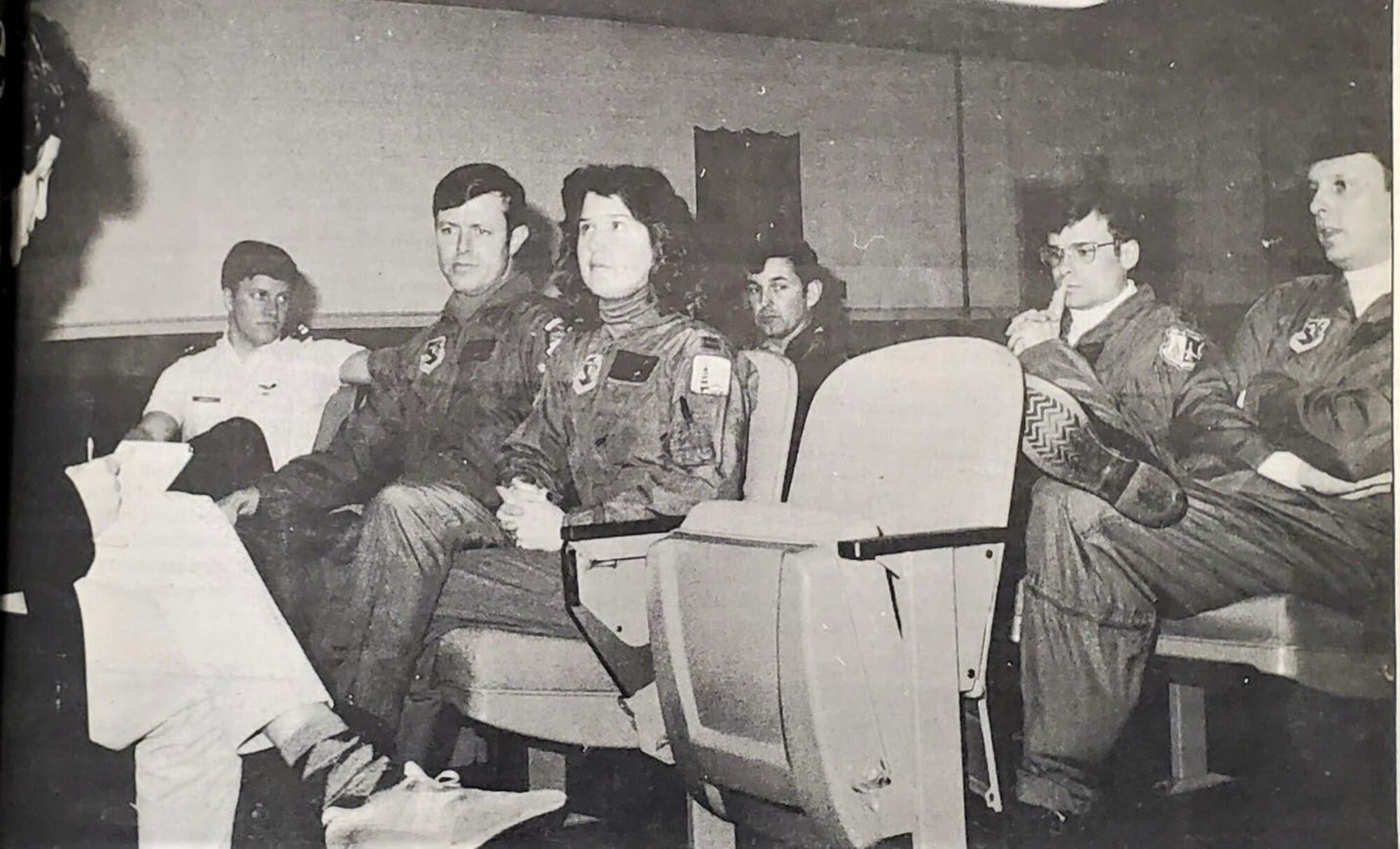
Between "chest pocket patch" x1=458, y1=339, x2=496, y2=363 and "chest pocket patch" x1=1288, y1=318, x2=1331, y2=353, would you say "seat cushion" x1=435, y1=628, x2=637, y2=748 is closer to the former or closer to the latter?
"chest pocket patch" x1=458, y1=339, x2=496, y2=363

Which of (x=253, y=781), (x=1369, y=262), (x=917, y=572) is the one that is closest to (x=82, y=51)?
(x=253, y=781)

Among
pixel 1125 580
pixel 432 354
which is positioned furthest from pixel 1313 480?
pixel 432 354

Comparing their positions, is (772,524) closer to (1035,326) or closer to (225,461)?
(1035,326)

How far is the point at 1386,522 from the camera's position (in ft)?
9.03

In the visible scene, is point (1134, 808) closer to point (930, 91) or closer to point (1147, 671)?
point (1147, 671)

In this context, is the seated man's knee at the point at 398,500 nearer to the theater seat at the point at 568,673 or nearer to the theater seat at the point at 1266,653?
the theater seat at the point at 568,673

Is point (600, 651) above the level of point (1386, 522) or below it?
below

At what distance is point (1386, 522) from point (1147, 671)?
2.05 ft

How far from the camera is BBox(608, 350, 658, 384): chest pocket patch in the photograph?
8.73 ft

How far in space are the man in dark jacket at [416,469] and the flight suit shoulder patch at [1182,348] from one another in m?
1.32

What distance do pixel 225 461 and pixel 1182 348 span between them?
206 centimetres

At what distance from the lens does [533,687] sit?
8.59ft

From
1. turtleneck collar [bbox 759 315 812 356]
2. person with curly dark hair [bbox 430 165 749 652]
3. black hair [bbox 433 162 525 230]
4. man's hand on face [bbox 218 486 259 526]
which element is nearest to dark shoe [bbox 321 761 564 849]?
person with curly dark hair [bbox 430 165 749 652]

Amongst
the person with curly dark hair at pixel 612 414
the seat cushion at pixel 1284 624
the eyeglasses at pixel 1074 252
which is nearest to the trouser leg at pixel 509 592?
the person with curly dark hair at pixel 612 414
